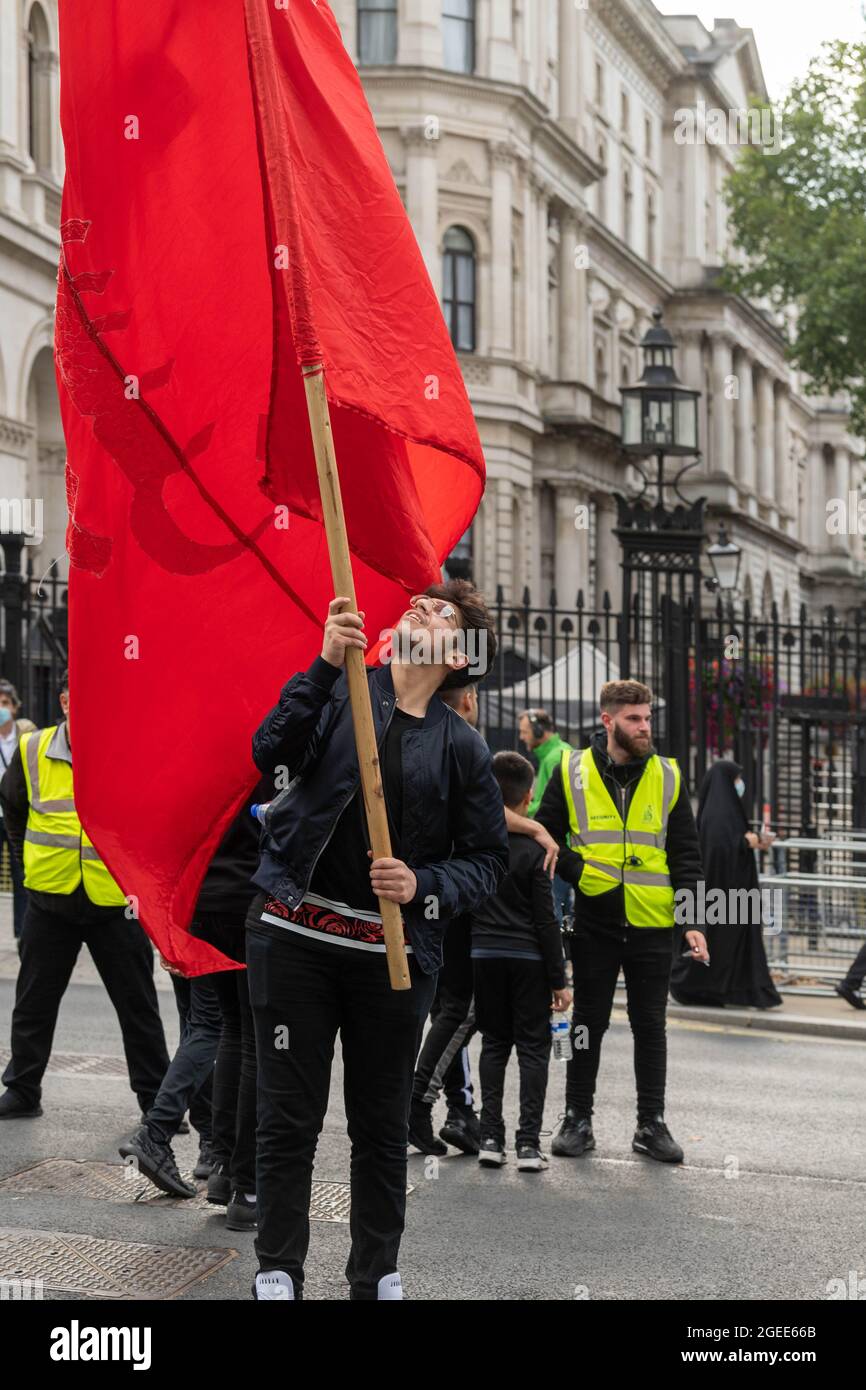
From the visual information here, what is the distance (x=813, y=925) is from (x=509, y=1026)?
6.42 m

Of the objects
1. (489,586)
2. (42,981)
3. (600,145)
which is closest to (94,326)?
(42,981)

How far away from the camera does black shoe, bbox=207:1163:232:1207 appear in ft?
20.1

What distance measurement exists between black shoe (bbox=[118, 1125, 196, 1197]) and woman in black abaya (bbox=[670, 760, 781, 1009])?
5.67 meters

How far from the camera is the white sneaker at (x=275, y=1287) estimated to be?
14.9 ft

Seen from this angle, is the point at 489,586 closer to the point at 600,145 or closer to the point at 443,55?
the point at 443,55

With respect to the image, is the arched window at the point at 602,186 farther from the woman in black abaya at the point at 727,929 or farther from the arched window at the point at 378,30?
the woman in black abaya at the point at 727,929

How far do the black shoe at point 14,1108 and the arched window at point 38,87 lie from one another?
22022 mm

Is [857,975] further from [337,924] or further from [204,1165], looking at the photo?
[337,924]

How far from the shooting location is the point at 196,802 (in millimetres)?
5812

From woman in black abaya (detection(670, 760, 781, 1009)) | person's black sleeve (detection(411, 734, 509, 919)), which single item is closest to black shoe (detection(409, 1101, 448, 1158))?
person's black sleeve (detection(411, 734, 509, 919))

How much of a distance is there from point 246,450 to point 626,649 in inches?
360

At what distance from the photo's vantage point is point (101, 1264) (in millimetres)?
5539

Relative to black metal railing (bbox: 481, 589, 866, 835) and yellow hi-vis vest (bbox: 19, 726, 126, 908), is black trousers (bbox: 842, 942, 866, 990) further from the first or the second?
yellow hi-vis vest (bbox: 19, 726, 126, 908)

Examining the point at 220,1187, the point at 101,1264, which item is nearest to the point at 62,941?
the point at 220,1187
